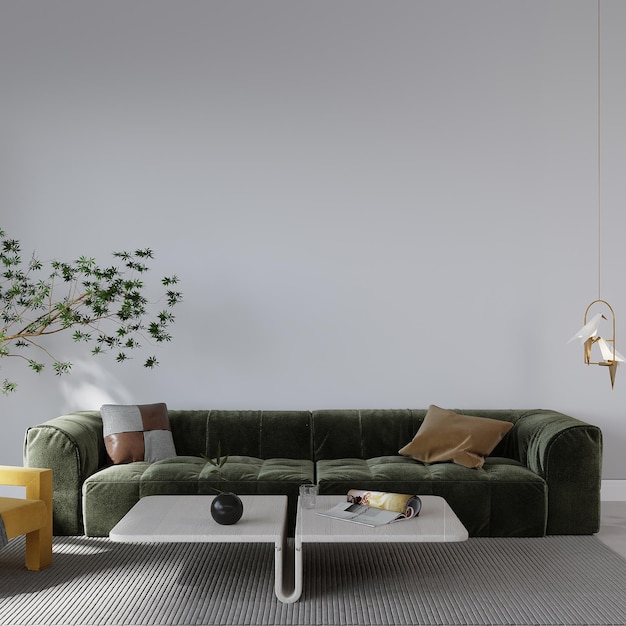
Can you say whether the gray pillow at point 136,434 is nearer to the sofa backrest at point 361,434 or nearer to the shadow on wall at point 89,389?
the shadow on wall at point 89,389

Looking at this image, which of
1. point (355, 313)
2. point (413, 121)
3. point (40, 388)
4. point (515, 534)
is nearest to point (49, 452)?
point (40, 388)

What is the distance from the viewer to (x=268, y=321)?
5.24 m

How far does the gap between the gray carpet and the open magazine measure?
1.06ft

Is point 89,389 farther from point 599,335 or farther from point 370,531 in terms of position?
point 599,335

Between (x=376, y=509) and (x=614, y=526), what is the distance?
1783 millimetres

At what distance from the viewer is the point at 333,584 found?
3531mm

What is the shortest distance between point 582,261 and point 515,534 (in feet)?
6.53

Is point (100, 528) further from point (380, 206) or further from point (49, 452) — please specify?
point (380, 206)

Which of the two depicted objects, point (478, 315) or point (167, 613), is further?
point (478, 315)

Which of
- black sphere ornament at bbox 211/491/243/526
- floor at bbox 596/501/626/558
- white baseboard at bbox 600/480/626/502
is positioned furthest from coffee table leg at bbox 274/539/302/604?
white baseboard at bbox 600/480/626/502

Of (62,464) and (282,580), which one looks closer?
(282,580)

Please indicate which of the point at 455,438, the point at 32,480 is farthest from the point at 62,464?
the point at 455,438

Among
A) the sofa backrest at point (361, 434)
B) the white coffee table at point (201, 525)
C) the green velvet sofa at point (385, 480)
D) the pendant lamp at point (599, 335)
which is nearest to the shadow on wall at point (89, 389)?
the green velvet sofa at point (385, 480)

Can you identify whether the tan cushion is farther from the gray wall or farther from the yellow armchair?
the yellow armchair
